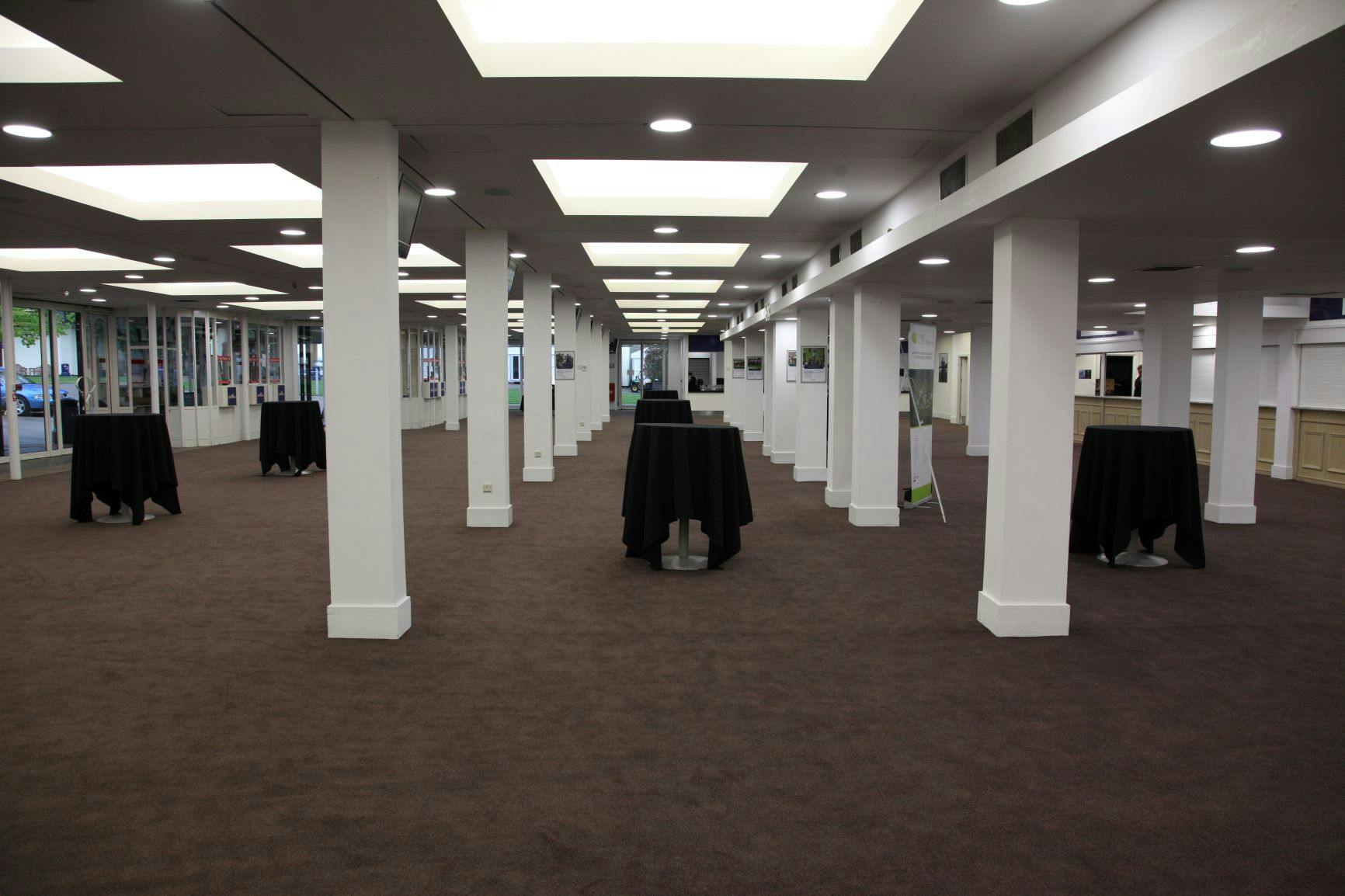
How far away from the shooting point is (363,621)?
14.8 ft

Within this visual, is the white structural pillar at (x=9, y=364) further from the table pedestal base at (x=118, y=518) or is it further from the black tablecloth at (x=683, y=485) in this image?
the black tablecloth at (x=683, y=485)

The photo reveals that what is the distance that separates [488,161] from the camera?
5105 millimetres

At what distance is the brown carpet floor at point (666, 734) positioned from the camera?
2449mm

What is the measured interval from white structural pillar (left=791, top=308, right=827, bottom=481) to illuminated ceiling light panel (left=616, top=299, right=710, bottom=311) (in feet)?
13.8

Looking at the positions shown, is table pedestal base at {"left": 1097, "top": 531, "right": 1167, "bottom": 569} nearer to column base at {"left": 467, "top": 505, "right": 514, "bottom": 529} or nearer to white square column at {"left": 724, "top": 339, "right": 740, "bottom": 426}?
column base at {"left": 467, "top": 505, "right": 514, "bottom": 529}

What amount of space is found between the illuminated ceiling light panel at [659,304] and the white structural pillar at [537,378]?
165 inches

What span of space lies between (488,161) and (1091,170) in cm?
346

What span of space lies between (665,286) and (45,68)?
11054mm

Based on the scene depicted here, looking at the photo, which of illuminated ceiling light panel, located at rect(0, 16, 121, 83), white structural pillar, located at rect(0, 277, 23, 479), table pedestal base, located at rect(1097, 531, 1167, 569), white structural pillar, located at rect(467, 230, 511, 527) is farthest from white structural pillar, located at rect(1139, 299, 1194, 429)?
white structural pillar, located at rect(0, 277, 23, 479)

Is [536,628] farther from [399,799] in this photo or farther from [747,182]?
[747,182]

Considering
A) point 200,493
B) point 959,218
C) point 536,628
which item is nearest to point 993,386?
point 959,218

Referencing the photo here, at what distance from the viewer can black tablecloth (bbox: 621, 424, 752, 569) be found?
19.3 ft

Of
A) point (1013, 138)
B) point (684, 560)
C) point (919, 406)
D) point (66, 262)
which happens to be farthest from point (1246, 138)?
point (66, 262)

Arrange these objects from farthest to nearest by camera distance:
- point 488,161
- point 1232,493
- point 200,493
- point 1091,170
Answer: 1. point 200,493
2. point 1232,493
3. point 488,161
4. point 1091,170
